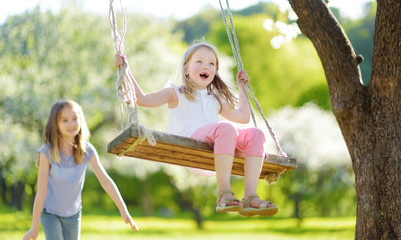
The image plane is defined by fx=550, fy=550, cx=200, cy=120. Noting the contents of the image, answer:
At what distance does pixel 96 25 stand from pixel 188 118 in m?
12.6

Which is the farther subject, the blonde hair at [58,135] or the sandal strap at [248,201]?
the blonde hair at [58,135]

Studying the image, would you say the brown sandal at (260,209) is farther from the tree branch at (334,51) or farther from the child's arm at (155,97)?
the tree branch at (334,51)

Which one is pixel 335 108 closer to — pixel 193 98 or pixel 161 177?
pixel 193 98

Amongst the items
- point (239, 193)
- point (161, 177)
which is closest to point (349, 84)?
point (239, 193)

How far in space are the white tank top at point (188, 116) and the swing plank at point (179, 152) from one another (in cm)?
25

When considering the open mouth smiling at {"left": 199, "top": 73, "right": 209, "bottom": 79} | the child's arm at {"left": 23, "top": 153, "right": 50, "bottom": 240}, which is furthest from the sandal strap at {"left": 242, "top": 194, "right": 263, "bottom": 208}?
the child's arm at {"left": 23, "top": 153, "right": 50, "bottom": 240}

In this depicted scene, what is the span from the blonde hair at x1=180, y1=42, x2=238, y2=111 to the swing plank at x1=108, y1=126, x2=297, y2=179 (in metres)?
0.50

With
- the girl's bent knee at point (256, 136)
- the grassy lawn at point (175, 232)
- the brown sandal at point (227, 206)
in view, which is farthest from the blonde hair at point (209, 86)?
the grassy lawn at point (175, 232)

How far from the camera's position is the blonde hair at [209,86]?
4.05 m

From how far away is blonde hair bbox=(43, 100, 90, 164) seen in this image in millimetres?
3553

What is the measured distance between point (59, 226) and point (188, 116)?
1158 millimetres

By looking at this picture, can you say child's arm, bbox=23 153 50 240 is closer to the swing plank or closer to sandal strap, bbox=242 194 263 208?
the swing plank

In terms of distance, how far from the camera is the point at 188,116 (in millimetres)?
3934

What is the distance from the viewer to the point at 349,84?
4.05 meters
